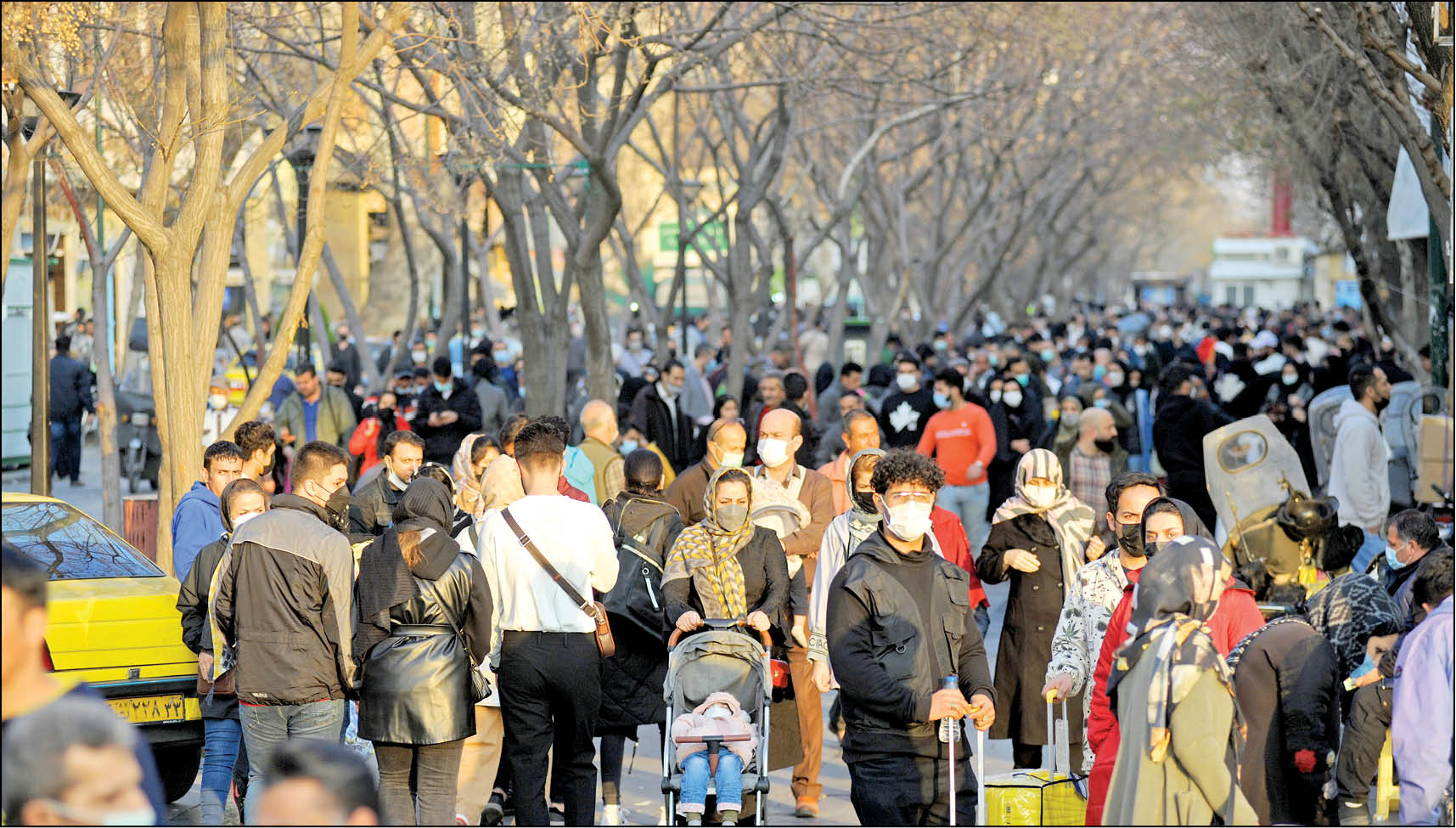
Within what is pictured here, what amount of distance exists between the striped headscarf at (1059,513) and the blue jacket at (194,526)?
3488 mm

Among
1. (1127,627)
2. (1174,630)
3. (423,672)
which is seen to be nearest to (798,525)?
(423,672)

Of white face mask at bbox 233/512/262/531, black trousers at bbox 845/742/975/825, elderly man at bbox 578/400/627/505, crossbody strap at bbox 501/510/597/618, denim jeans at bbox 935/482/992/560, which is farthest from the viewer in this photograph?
denim jeans at bbox 935/482/992/560

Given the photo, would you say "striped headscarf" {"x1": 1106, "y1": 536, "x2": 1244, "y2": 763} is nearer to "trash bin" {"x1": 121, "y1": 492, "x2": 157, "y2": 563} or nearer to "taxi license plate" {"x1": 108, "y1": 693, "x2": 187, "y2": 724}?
"taxi license plate" {"x1": 108, "y1": 693, "x2": 187, "y2": 724}

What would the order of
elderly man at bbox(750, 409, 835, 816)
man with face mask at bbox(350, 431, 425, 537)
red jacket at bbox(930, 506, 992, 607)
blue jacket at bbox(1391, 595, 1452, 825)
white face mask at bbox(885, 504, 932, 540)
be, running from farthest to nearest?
1. man with face mask at bbox(350, 431, 425, 537)
2. red jacket at bbox(930, 506, 992, 607)
3. elderly man at bbox(750, 409, 835, 816)
4. white face mask at bbox(885, 504, 932, 540)
5. blue jacket at bbox(1391, 595, 1452, 825)

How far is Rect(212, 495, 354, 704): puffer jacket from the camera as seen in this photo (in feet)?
22.8

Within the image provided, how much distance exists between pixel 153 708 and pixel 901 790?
10.8 ft

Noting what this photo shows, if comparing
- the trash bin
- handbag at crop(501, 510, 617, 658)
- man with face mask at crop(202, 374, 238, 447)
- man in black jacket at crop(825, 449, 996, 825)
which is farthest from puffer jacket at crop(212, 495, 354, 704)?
man with face mask at crop(202, 374, 238, 447)

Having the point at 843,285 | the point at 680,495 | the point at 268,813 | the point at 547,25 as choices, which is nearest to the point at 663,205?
the point at 843,285

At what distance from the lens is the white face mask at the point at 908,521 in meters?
6.53

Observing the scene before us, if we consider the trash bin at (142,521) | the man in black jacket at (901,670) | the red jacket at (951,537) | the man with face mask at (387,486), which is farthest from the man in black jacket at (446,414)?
the man in black jacket at (901,670)

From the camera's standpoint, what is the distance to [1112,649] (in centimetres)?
630

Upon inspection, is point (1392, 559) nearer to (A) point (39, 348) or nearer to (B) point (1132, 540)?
(B) point (1132, 540)

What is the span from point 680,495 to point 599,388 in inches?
A: 265

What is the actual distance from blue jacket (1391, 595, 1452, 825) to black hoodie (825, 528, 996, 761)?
1345 millimetres
